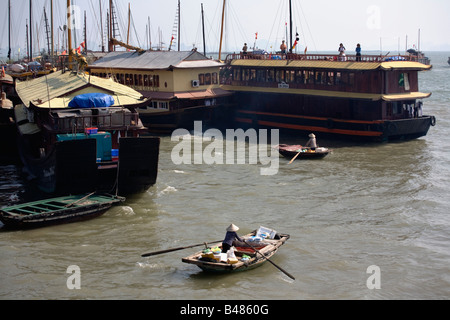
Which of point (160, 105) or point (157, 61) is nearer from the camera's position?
point (160, 105)

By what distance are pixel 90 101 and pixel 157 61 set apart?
18.1m

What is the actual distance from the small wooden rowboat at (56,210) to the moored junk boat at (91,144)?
793 millimetres

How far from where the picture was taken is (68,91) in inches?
950

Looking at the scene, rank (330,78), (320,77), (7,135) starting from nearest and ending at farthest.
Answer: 1. (7,135)
2. (330,78)
3. (320,77)

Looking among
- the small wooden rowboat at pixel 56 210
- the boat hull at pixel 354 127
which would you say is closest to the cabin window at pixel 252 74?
the boat hull at pixel 354 127

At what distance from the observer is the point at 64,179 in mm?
20156

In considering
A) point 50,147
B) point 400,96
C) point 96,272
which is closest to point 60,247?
point 96,272

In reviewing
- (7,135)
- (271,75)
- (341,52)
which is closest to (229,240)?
(7,135)

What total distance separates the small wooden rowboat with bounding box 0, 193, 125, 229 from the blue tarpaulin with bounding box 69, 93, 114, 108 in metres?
3.77

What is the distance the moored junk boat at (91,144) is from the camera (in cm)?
2008

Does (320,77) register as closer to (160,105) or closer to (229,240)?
(160,105)
